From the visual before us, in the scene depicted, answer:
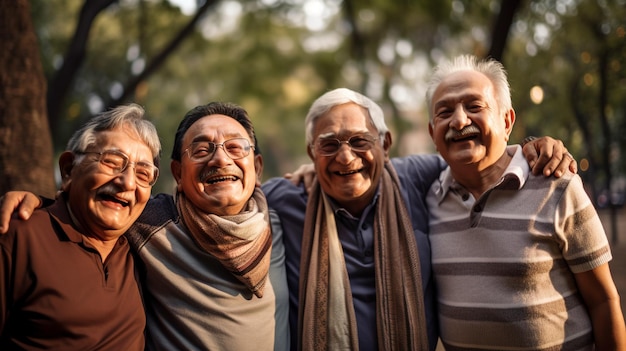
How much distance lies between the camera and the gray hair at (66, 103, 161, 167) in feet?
7.39

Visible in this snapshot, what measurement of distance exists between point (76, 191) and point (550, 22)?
10.7 meters

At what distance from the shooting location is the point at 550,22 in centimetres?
1008

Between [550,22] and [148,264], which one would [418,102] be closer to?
[550,22]

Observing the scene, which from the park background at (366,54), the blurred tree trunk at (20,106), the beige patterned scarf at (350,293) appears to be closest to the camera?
the beige patterned scarf at (350,293)


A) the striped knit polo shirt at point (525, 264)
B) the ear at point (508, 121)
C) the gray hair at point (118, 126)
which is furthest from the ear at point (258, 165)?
the ear at point (508, 121)

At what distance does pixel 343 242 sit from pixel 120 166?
137 cm

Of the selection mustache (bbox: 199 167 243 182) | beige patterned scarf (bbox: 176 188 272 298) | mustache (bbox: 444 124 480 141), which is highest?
mustache (bbox: 444 124 480 141)

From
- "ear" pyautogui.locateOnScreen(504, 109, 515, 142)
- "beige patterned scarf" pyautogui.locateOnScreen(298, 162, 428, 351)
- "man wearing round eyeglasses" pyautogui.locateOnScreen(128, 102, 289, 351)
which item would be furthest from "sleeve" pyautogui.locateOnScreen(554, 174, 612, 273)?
"man wearing round eyeglasses" pyautogui.locateOnScreen(128, 102, 289, 351)

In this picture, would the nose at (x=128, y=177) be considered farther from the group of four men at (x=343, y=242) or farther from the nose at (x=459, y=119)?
the nose at (x=459, y=119)

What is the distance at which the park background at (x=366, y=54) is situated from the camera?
337 inches

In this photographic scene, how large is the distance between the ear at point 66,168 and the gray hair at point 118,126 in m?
0.04

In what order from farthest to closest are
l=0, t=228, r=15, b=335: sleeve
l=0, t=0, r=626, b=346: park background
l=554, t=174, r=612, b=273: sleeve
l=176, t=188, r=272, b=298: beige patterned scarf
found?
l=0, t=0, r=626, b=346: park background
l=176, t=188, r=272, b=298: beige patterned scarf
l=554, t=174, r=612, b=273: sleeve
l=0, t=228, r=15, b=335: sleeve

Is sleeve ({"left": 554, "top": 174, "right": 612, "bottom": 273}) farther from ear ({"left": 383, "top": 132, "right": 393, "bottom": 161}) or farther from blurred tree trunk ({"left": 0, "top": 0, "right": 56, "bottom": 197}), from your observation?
blurred tree trunk ({"left": 0, "top": 0, "right": 56, "bottom": 197})

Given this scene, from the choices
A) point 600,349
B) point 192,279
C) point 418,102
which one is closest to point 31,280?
point 192,279
